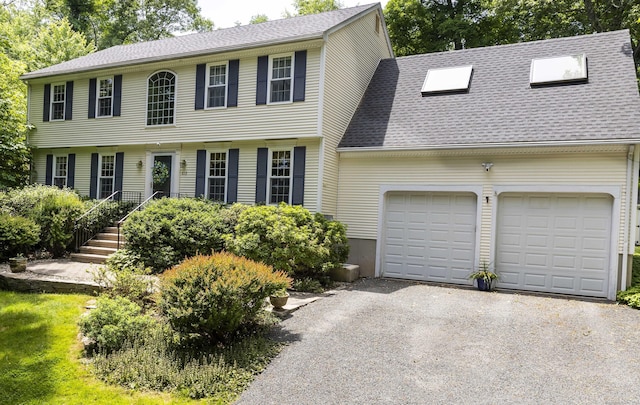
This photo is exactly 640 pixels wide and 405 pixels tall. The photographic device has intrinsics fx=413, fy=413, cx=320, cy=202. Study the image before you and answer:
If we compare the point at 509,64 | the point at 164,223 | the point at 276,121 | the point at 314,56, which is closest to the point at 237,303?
the point at 164,223

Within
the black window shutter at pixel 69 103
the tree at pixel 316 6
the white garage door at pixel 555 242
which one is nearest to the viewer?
the white garage door at pixel 555 242

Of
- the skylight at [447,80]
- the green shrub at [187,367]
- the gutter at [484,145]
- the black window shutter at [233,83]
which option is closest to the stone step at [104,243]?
the black window shutter at [233,83]

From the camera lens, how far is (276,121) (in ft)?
37.1

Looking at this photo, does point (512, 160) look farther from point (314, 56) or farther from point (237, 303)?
point (237, 303)

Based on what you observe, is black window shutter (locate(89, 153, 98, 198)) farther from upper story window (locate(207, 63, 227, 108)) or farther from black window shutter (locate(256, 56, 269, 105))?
black window shutter (locate(256, 56, 269, 105))

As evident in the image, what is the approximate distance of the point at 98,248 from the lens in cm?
1071

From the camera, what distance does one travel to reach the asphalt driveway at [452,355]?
14.6ft

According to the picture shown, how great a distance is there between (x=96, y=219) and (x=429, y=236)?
9058 millimetres

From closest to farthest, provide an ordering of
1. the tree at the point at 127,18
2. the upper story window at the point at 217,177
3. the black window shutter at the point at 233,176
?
the black window shutter at the point at 233,176, the upper story window at the point at 217,177, the tree at the point at 127,18

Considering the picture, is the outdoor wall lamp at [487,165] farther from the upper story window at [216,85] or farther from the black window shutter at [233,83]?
the upper story window at [216,85]

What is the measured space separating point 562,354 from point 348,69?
9.42 meters

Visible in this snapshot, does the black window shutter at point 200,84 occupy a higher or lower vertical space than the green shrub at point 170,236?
higher

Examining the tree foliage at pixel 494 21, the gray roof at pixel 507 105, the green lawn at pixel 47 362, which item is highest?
the tree foliage at pixel 494 21

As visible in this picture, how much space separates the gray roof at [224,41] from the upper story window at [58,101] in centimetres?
53
